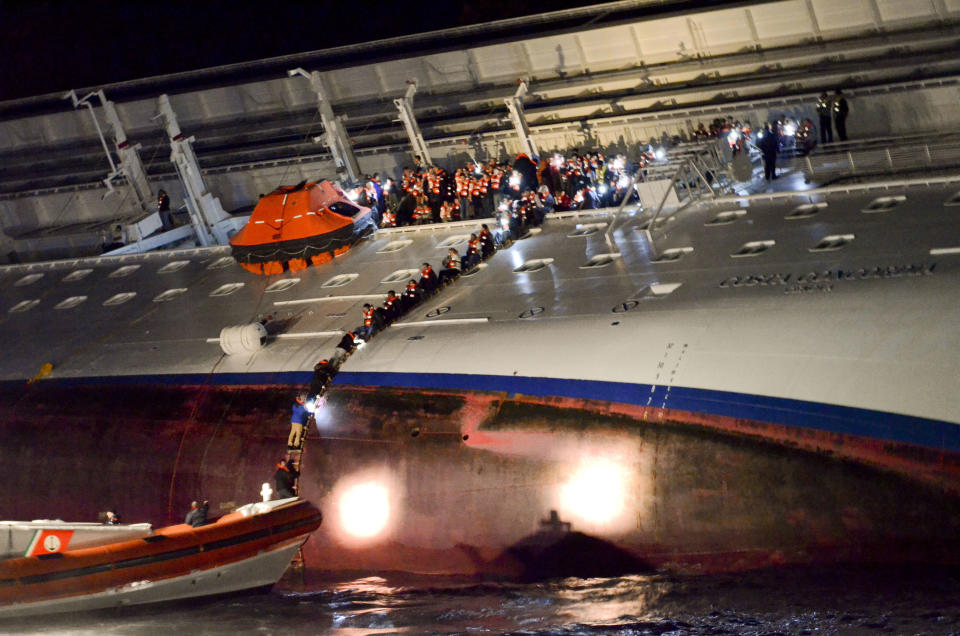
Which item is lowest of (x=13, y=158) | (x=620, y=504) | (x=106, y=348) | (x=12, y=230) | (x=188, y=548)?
(x=620, y=504)

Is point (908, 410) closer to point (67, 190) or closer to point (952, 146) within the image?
point (952, 146)

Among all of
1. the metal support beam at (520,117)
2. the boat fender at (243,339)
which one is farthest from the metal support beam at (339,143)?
the boat fender at (243,339)

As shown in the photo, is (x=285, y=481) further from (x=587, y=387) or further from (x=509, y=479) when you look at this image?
(x=587, y=387)

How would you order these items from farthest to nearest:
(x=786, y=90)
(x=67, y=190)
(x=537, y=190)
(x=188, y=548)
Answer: (x=67, y=190) < (x=786, y=90) < (x=537, y=190) < (x=188, y=548)

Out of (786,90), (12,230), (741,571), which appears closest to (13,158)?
(12,230)

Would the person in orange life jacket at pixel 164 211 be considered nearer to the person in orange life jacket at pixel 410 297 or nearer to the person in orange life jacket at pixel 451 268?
the person in orange life jacket at pixel 451 268

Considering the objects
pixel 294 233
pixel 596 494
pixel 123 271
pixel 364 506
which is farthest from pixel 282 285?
pixel 596 494

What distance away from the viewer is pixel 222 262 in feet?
76.9

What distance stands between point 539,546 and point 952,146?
11120 mm

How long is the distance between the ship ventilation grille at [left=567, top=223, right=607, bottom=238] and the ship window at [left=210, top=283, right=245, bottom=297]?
23.0ft

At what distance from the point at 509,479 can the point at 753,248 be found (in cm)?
573

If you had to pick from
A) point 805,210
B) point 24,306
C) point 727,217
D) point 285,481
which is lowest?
point 285,481

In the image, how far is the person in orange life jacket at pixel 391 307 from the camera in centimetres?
1695

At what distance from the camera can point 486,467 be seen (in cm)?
1360
